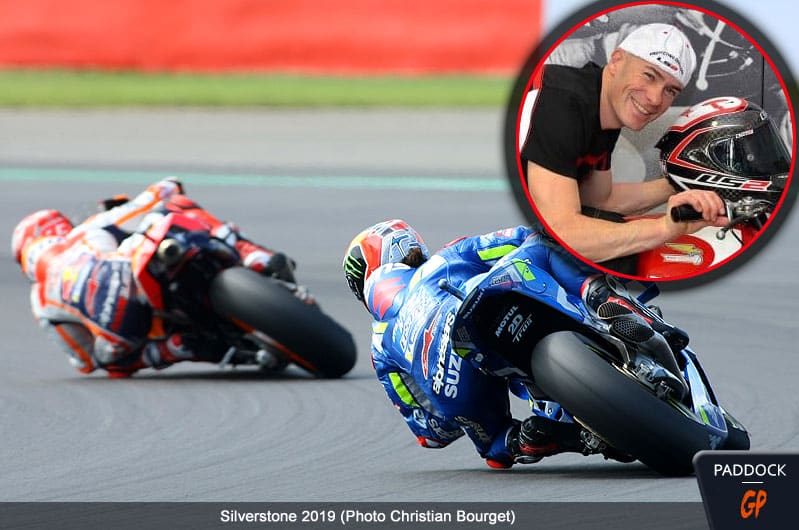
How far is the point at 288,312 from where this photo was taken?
22.9 ft

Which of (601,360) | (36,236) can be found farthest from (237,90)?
(601,360)

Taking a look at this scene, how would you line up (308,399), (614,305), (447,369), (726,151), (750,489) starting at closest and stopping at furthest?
(726,151)
(750,489)
(614,305)
(447,369)
(308,399)

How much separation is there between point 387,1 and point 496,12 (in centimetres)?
128

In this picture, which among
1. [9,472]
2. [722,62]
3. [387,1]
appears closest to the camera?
[722,62]

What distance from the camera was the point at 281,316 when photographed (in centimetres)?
696

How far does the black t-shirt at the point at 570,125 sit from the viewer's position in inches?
121

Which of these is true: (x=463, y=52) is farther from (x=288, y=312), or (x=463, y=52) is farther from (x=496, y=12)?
(x=288, y=312)

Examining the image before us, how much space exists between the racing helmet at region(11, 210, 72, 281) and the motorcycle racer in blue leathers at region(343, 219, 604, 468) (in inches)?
104

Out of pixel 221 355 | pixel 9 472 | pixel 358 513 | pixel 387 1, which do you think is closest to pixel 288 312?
pixel 221 355

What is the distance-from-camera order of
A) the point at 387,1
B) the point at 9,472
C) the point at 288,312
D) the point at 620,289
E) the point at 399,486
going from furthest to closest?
1. the point at 387,1
2. the point at 288,312
3. the point at 9,472
4. the point at 399,486
5. the point at 620,289

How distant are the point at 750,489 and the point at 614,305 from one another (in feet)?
2.43

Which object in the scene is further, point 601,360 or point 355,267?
point 355,267

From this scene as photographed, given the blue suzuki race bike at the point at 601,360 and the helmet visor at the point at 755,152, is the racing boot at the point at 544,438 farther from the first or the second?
the helmet visor at the point at 755,152

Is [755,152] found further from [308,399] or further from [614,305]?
[308,399]
